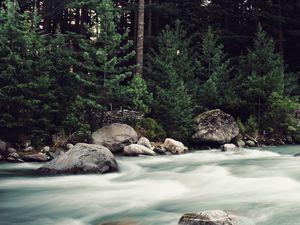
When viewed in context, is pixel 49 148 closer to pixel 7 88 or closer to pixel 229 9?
pixel 7 88

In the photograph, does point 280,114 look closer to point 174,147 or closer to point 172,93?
point 172,93

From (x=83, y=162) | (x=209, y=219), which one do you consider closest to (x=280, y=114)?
(x=83, y=162)

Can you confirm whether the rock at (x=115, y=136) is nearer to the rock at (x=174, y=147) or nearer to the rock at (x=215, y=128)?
the rock at (x=174, y=147)

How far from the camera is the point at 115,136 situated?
61.2 feet

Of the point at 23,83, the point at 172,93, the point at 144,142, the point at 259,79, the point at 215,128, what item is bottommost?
the point at 144,142

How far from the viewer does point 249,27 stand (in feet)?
108

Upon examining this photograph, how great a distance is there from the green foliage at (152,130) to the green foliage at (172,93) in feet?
1.48

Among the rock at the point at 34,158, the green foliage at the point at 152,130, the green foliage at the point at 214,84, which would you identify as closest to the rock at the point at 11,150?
the rock at the point at 34,158

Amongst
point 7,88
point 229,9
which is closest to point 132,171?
point 7,88

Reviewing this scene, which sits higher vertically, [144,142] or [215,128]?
[215,128]

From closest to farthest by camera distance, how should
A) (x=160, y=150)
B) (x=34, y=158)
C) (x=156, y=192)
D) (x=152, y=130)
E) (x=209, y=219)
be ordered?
(x=209, y=219) < (x=156, y=192) < (x=34, y=158) < (x=160, y=150) < (x=152, y=130)

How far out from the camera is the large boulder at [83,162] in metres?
13.6

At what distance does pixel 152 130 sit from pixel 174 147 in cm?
178

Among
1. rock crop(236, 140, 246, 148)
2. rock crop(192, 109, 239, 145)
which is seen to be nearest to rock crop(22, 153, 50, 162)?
rock crop(192, 109, 239, 145)
